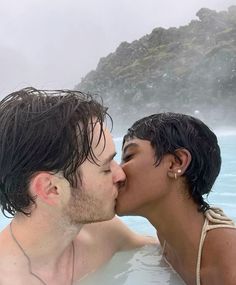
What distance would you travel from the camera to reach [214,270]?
198 cm

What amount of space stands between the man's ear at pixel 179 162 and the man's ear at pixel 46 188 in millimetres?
519

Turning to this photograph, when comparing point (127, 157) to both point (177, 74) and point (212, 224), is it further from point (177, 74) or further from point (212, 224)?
point (177, 74)

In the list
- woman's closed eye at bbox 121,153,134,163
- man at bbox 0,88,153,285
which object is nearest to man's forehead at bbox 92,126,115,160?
man at bbox 0,88,153,285

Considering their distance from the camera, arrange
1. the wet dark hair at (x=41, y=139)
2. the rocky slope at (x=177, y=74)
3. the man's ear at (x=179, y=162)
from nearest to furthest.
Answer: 1. the wet dark hair at (x=41, y=139)
2. the man's ear at (x=179, y=162)
3. the rocky slope at (x=177, y=74)

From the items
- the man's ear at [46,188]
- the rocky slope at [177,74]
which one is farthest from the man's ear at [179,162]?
the rocky slope at [177,74]

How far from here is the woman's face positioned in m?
2.07

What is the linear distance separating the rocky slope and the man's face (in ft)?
79.7

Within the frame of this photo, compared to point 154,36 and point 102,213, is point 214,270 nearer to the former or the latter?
point 102,213

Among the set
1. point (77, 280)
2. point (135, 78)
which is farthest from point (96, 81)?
point (77, 280)

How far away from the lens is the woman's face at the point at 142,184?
2.07 metres

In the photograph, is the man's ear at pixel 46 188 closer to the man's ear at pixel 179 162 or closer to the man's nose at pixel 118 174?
the man's nose at pixel 118 174

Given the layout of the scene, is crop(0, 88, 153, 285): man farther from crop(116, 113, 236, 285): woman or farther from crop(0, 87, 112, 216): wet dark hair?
crop(116, 113, 236, 285): woman

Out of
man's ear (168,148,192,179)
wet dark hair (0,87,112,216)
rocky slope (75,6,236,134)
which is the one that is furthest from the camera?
rocky slope (75,6,236,134)

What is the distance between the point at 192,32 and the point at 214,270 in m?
37.9
